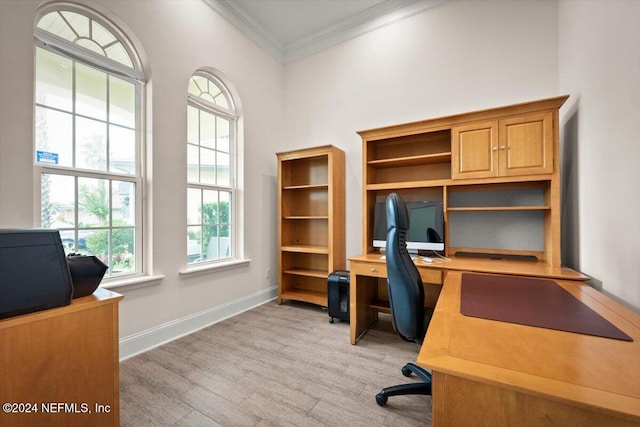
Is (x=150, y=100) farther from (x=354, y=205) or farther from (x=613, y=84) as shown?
(x=613, y=84)

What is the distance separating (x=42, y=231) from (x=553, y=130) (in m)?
3.22

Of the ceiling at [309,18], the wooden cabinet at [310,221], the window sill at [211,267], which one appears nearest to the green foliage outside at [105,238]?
the window sill at [211,267]

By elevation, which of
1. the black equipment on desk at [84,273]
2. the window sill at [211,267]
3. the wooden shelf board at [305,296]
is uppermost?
the black equipment on desk at [84,273]

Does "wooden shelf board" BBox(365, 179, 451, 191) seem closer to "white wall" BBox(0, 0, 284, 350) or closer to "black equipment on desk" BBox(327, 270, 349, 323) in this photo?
"black equipment on desk" BBox(327, 270, 349, 323)

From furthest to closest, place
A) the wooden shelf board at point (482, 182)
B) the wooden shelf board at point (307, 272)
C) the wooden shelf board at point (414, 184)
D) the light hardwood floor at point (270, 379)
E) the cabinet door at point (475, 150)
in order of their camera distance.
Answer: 1. the wooden shelf board at point (307, 272)
2. the wooden shelf board at point (414, 184)
3. the cabinet door at point (475, 150)
4. the wooden shelf board at point (482, 182)
5. the light hardwood floor at point (270, 379)

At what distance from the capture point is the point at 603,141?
1629mm

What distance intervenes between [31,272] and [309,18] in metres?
Answer: 3.59

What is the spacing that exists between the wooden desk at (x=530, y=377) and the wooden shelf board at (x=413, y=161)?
1.83 metres

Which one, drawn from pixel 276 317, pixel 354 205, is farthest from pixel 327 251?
pixel 276 317

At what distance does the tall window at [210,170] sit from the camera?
2.76 m

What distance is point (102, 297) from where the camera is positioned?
123 centimetres

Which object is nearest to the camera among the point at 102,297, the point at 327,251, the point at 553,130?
the point at 102,297

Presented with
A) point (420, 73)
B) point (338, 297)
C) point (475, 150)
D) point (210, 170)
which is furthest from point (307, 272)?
point (420, 73)

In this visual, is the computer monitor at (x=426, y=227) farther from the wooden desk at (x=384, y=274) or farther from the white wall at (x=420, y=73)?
the white wall at (x=420, y=73)
